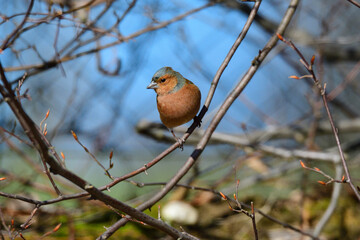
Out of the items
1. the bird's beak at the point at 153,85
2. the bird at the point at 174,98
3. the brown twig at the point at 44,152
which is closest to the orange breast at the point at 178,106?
the bird at the point at 174,98

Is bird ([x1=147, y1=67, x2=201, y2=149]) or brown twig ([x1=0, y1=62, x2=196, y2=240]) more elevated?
bird ([x1=147, y1=67, x2=201, y2=149])

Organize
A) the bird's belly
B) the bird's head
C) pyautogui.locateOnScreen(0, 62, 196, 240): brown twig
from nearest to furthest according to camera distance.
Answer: pyautogui.locateOnScreen(0, 62, 196, 240): brown twig, the bird's belly, the bird's head

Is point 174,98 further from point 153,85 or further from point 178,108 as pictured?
point 153,85

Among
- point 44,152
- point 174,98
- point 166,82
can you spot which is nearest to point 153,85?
point 166,82

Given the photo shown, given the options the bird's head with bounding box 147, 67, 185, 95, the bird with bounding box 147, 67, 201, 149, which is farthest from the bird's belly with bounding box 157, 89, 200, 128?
the bird's head with bounding box 147, 67, 185, 95

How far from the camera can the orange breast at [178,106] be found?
1.80 m

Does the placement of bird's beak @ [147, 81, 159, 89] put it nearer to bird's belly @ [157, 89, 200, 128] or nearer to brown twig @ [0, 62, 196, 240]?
bird's belly @ [157, 89, 200, 128]

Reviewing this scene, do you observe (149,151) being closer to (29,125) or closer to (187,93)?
(187,93)

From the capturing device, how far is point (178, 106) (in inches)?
71.8

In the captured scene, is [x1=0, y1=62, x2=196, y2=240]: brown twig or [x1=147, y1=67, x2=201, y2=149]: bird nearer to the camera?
[x1=0, y1=62, x2=196, y2=240]: brown twig

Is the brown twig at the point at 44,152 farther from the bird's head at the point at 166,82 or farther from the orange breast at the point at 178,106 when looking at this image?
the bird's head at the point at 166,82

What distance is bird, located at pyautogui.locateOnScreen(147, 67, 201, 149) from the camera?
1.80 meters

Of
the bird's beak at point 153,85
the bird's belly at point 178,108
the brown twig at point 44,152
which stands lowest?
the brown twig at point 44,152

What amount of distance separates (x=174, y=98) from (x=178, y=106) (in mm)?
71
